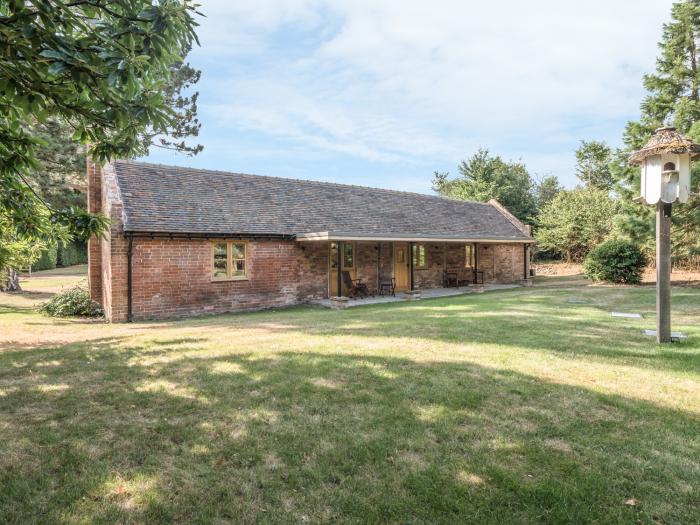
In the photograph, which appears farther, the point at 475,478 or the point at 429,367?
the point at 429,367

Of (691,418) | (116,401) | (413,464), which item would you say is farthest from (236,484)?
(691,418)

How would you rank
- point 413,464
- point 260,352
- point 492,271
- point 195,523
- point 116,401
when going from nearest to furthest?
1. point 195,523
2. point 413,464
3. point 116,401
4. point 260,352
5. point 492,271

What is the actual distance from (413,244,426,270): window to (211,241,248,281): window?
28.9 ft

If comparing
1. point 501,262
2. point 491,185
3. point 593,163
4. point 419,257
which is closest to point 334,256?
point 419,257

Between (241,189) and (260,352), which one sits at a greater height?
(241,189)

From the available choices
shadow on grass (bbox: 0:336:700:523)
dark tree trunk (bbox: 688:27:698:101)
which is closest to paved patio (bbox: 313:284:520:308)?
shadow on grass (bbox: 0:336:700:523)

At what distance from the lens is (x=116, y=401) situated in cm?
446

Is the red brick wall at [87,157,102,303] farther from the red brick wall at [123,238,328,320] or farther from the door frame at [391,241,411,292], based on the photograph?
the door frame at [391,241,411,292]

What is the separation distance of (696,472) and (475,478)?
5.58ft

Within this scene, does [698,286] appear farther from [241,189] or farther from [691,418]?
[241,189]

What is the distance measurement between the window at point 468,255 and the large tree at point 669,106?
279 inches

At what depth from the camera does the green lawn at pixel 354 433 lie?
2.73 metres

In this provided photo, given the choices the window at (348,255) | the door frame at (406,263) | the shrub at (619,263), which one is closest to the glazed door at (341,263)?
the window at (348,255)

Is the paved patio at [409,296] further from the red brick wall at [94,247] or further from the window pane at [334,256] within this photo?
the red brick wall at [94,247]
